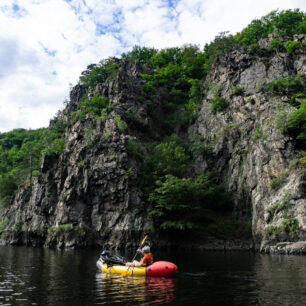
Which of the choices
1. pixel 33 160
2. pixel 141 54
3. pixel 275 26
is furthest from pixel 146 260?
pixel 141 54

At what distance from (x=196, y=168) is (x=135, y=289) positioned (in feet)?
107

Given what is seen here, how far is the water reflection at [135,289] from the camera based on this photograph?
11.3 metres

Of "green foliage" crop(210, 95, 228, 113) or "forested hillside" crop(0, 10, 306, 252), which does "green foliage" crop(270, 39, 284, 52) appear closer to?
"forested hillside" crop(0, 10, 306, 252)

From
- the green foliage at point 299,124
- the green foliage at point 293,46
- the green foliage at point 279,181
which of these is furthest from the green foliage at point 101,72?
the green foliage at point 279,181

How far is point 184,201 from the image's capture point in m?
37.7

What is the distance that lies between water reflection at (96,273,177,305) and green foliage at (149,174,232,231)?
18930 millimetres

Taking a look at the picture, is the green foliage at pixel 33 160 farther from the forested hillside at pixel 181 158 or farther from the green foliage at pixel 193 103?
the green foliage at pixel 193 103

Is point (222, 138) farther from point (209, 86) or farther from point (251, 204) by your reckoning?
point (209, 86)

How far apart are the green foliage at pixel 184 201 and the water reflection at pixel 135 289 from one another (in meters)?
18.9

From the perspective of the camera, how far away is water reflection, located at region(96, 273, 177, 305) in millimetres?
11328

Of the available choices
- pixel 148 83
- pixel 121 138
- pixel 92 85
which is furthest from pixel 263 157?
pixel 92 85

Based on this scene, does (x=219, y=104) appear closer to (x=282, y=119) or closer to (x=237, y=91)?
(x=237, y=91)

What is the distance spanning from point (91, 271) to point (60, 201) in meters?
26.0

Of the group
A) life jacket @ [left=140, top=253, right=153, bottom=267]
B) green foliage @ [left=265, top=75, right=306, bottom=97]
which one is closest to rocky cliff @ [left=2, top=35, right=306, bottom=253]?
green foliage @ [left=265, top=75, right=306, bottom=97]
